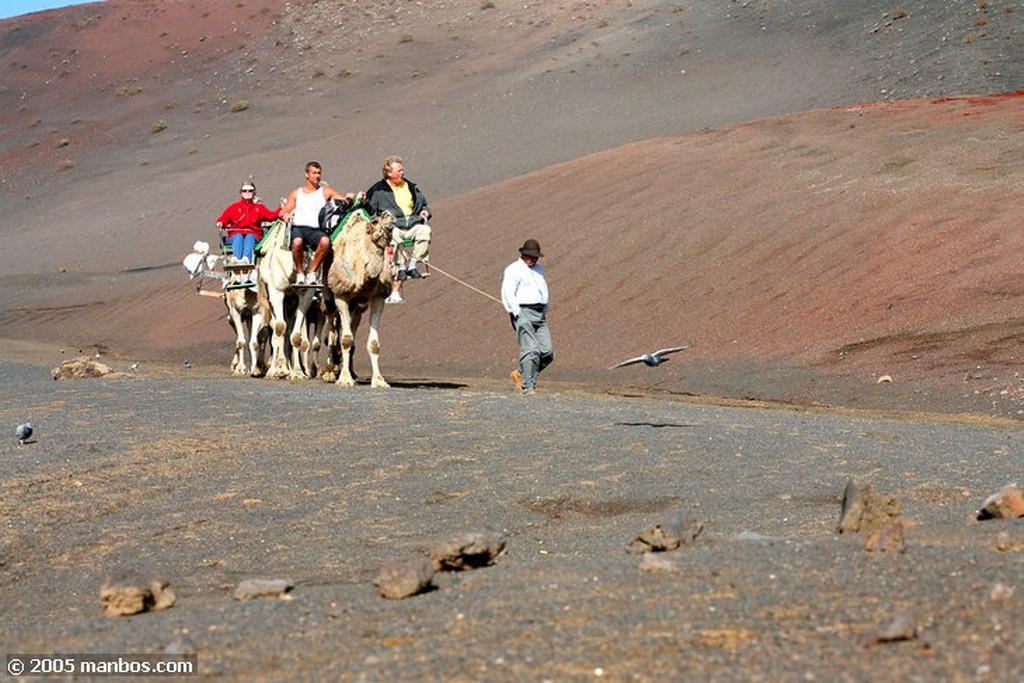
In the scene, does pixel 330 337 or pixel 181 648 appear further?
pixel 330 337

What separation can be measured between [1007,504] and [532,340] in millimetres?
8853

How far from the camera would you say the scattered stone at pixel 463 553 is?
8750 millimetres

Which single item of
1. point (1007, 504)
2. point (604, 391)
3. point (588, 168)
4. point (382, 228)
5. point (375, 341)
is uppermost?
point (588, 168)

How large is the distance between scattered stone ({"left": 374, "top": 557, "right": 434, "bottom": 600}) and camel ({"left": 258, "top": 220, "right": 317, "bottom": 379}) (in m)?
13.6

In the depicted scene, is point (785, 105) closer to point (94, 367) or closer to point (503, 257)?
point (503, 257)

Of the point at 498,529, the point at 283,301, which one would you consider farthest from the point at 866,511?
the point at 283,301

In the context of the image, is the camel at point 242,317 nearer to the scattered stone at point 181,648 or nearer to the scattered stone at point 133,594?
the scattered stone at point 133,594

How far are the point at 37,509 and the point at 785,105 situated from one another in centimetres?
4668

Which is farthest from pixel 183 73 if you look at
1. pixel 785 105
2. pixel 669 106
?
pixel 785 105

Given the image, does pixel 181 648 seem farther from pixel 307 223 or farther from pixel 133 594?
pixel 307 223

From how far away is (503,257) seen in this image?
116 ft

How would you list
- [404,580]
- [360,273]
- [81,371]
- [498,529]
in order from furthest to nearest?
[81,371], [360,273], [498,529], [404,580]

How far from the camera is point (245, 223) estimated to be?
23.4m

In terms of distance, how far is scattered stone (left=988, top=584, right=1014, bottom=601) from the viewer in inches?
265
